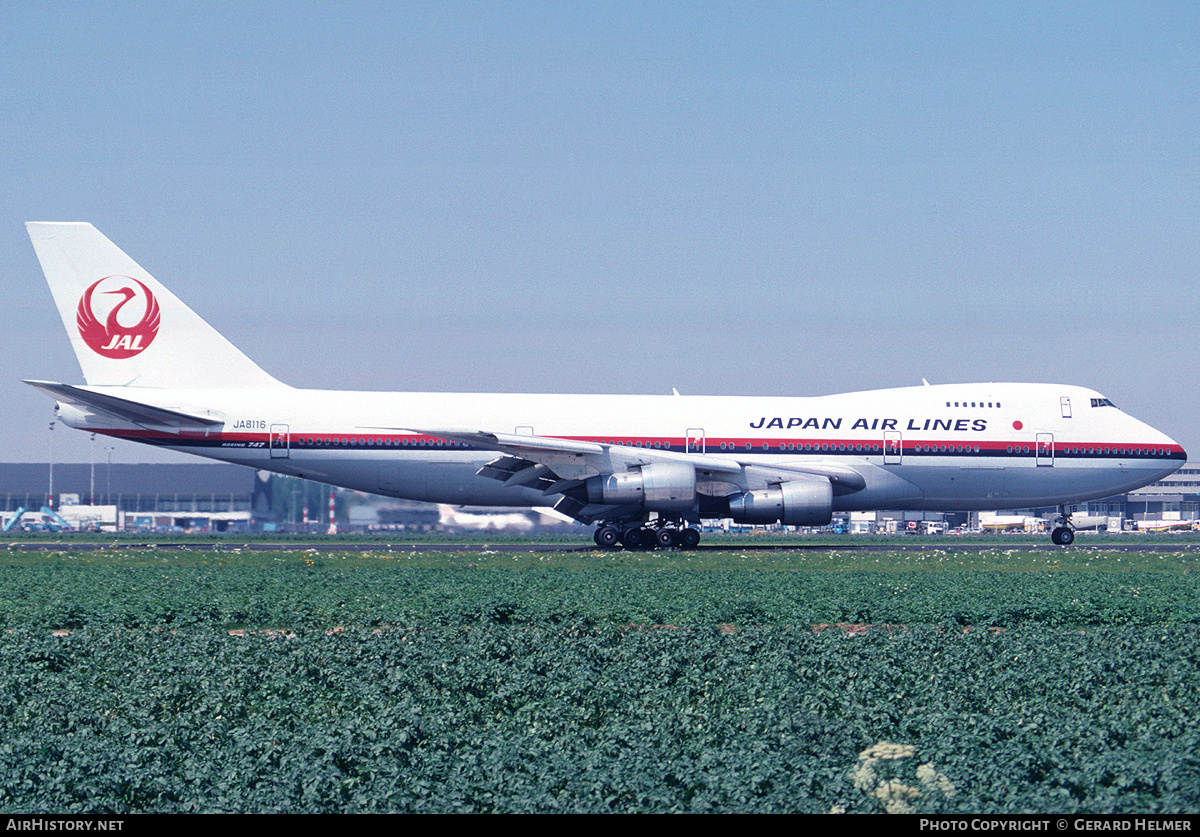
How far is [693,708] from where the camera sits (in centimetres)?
1052

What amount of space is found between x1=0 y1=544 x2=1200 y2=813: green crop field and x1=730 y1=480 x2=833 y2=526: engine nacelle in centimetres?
1224

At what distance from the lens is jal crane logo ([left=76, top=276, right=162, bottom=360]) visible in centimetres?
3553

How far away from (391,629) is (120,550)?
2255cm

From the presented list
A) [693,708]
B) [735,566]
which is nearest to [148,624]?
[693,708]

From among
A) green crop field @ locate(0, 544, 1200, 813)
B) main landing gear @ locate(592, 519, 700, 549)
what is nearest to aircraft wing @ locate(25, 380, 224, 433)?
main landing gear @ locate(592, 519, 700, 549)

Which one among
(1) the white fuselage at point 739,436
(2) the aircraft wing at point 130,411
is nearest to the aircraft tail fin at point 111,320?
(1) the white fuselage at point 739,436

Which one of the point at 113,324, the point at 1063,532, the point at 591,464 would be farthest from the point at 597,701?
the point at 1063,532

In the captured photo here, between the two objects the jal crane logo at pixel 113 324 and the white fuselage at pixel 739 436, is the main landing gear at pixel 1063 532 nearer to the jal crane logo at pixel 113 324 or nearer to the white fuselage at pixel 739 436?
the white fuselage at pixel 739 436

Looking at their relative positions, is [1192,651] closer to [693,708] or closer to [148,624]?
[693,708]

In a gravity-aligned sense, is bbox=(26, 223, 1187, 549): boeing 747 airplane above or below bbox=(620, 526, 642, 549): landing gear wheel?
above

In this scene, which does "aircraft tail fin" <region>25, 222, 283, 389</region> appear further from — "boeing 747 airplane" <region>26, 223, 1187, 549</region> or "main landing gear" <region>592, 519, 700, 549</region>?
"main landing gear" <region>592, 519, 700, 549</region>

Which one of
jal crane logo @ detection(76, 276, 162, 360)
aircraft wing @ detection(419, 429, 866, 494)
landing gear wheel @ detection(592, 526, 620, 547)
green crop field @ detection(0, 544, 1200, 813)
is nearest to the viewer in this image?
green crop field @ detection(0, 544, 1200, 813)

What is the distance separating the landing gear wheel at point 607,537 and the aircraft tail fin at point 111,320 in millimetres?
12218

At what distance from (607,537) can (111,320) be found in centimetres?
1634
